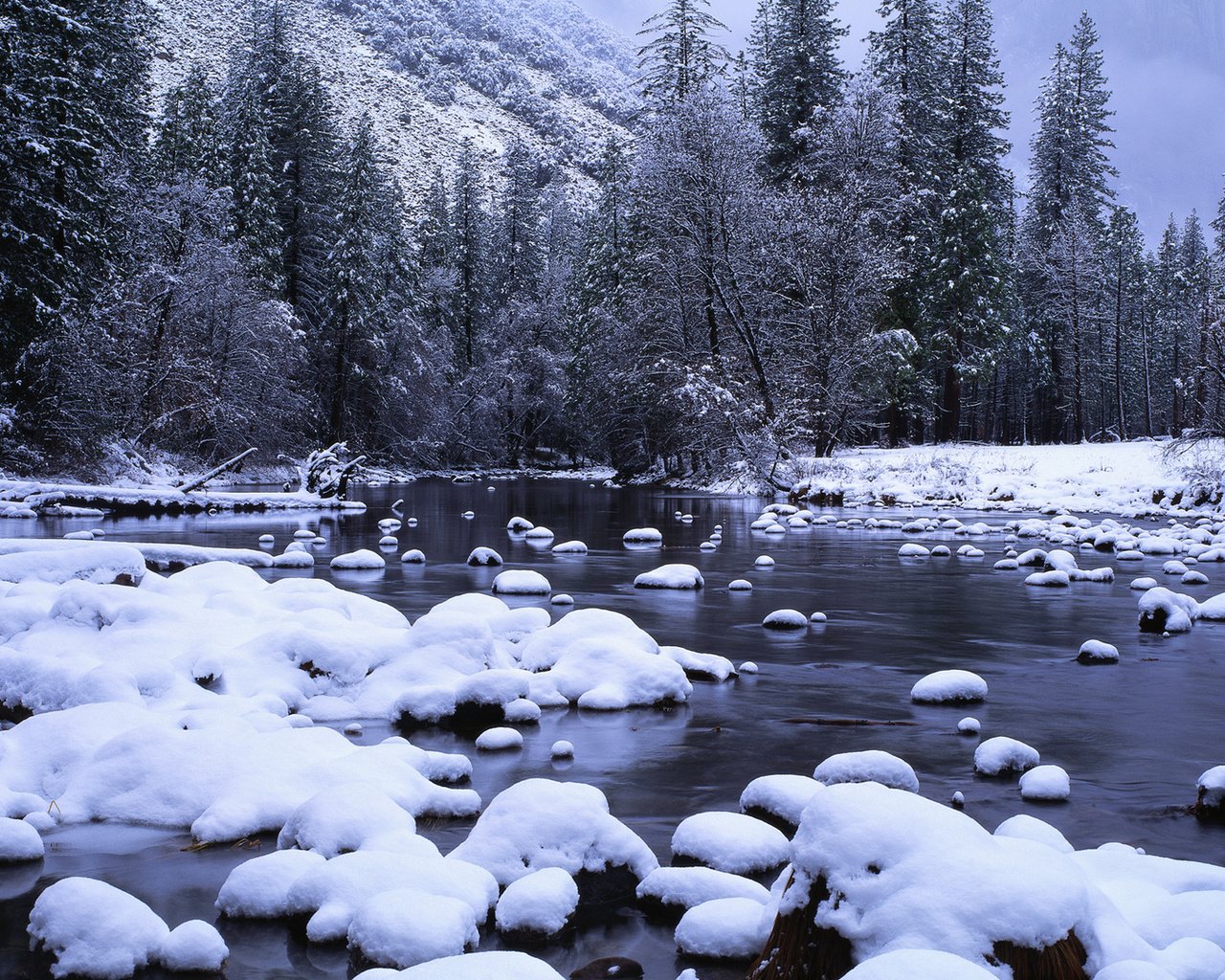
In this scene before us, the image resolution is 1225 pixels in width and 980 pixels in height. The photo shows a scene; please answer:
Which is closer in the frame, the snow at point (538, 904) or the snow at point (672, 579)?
the snow at point (538, 904)

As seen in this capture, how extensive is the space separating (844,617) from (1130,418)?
6531 centimetres

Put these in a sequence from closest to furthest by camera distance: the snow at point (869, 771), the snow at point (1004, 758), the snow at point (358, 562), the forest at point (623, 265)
A: 1. the snow at point (869, 771)
2. the snow at point (1004, 758)
3. the snow at point (358, 562)
4. the forest at point (623, 265)

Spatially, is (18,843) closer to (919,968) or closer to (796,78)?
(919,968)

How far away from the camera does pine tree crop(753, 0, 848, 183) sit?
37156 mm

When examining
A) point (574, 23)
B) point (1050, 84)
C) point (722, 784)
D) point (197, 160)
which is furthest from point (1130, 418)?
point (574, 23)

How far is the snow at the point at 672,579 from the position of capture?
11172 mm

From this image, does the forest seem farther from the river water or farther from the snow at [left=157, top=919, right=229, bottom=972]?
the snow at [left=157, top=919, right=229, bottom=972]

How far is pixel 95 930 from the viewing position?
9.75ft

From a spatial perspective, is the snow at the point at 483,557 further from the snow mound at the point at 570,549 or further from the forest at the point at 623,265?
the forest at the point at 623,265

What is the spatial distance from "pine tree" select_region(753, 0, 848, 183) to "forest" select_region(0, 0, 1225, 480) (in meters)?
0.13

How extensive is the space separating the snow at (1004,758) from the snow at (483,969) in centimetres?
299

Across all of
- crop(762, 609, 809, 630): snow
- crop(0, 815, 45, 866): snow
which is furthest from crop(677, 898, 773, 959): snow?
crop(762, 609, 809, 630): snow

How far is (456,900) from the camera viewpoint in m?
3.06

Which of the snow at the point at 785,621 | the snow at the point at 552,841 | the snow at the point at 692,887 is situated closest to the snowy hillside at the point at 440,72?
the snow at the point at 785,621
